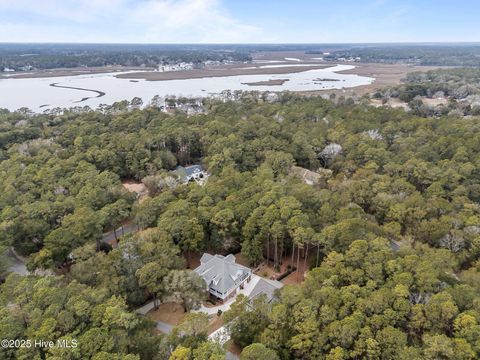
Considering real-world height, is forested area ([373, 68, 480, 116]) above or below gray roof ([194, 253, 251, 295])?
above

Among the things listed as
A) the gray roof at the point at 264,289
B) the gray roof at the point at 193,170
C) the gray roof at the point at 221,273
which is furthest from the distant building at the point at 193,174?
the gray roof at the point at 264,289

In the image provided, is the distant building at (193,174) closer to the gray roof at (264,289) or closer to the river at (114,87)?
the gray roof at (264,289)

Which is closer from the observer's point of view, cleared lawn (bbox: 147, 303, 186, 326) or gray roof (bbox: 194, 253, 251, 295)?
cleared lawn (bbox: 147, 303, 186, 326)

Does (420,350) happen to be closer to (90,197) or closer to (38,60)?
(90,197)

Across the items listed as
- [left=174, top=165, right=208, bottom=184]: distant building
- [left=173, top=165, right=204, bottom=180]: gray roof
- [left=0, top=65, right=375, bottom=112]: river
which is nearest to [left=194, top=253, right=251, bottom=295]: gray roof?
[left=173, top=165, right=204, bottom=180]: gray roof

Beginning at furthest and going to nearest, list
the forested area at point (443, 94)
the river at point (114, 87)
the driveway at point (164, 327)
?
the river at point (114, 87) < the forested area at point (443, 94) < the driveway at point (164, 327)

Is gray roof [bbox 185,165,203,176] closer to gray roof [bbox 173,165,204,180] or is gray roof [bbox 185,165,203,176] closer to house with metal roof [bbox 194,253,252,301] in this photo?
gray roof [bbox 173,165,204,180]

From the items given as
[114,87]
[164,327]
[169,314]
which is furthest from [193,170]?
[114,87]
